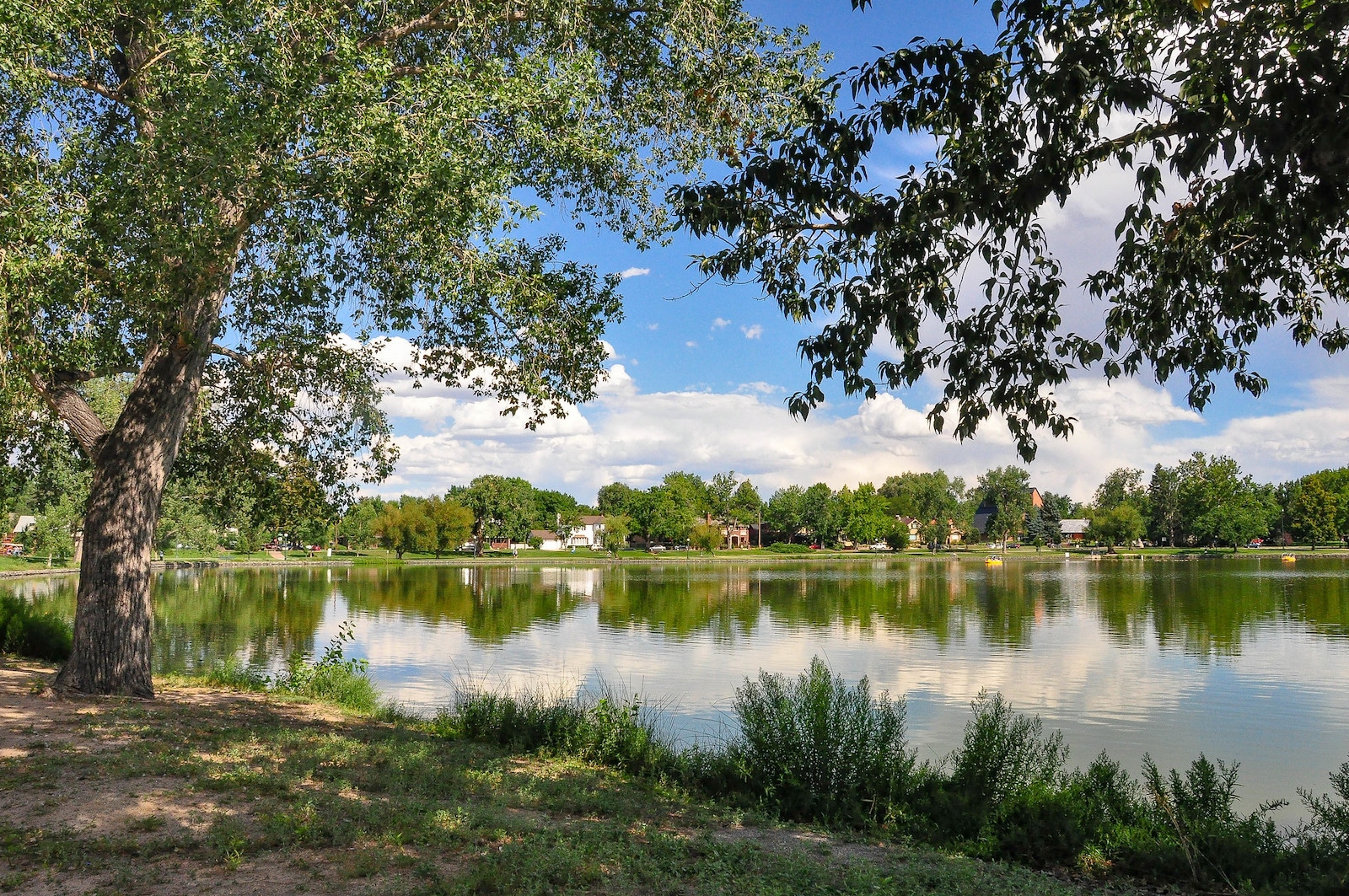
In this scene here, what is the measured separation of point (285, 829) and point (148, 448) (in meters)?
6.92

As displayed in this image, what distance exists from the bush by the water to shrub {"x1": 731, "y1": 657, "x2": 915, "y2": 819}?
2 cm

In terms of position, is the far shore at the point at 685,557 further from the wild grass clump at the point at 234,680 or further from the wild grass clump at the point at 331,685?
the wild grass clump at the point at 331,685

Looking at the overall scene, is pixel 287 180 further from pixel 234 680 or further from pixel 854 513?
pixel 854 513

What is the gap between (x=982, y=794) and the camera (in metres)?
8.59

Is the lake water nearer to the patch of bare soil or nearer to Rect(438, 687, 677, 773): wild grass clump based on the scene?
Rect(438, 687, 677, 773): wild grass clump

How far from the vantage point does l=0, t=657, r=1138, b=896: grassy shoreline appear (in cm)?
553

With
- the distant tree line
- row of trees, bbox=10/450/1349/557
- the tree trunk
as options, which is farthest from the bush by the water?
row of trees, bbox=10/450/1349/557

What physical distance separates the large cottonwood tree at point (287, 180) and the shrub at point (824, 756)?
481 cm

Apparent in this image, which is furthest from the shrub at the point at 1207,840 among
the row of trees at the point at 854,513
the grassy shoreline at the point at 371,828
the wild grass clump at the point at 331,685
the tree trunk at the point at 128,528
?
the row of trees at the point at 854,513

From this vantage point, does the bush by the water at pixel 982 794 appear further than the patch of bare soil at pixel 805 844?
Yes

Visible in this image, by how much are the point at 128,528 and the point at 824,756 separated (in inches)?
352

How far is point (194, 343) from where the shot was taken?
10.3 meters

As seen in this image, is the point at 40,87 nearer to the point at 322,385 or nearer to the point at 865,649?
the point at 322,385

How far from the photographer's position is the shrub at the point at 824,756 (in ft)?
28.8
